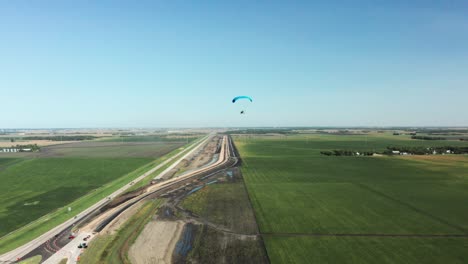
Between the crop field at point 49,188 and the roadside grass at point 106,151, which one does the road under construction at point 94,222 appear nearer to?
the crop field at point 49,188

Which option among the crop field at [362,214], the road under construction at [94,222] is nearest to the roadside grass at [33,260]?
the road under construction at [94,222]

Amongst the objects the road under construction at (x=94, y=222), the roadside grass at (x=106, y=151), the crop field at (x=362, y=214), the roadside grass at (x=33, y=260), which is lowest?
the roadside grass at (x=33, y=260)

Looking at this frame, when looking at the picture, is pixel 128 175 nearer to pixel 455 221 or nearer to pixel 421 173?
pixel 455 221

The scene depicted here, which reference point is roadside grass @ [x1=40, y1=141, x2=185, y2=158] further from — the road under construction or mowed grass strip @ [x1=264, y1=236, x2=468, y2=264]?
mowed grass strip @ [x1=264, y1=236, x2=468, y2=264]

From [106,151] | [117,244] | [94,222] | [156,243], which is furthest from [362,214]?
[106,151]

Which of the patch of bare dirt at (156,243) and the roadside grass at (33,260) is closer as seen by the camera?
the roadside grass at (33,260)

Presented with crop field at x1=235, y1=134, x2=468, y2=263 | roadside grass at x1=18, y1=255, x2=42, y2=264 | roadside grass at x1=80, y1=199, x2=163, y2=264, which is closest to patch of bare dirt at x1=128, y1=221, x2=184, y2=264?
roadside grass at x1=80, y1=199, x2=163, y2=264

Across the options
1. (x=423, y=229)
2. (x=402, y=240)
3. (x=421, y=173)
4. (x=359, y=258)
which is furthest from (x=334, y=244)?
(x=421, y=173)
